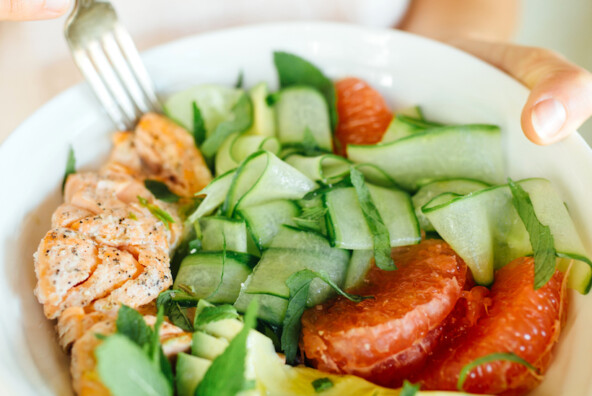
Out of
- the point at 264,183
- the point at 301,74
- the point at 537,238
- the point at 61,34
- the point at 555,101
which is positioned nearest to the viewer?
the point at 537,238

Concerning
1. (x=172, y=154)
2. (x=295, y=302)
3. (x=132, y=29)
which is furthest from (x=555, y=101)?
(x=132, y=29)

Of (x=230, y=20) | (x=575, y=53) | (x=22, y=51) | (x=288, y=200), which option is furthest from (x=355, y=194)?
(x=575, y=53)

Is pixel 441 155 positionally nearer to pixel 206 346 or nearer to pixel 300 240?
pixel 300 240

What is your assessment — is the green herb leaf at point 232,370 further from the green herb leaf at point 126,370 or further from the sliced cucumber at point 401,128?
the sliced cucumber at point 401,128

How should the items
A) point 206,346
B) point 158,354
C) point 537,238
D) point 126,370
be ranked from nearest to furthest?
1. point 126,370
2. point 158,354
3. point 206,346
4. point 537,238

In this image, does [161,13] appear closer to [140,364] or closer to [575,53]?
[140,364]

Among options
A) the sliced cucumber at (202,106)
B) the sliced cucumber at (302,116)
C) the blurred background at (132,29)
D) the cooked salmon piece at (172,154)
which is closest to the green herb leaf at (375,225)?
the sliced cucumber at (302,116)

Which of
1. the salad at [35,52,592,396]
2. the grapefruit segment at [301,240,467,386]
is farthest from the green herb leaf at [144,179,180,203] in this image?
the grapefruit segment at [301,240,467,386]
